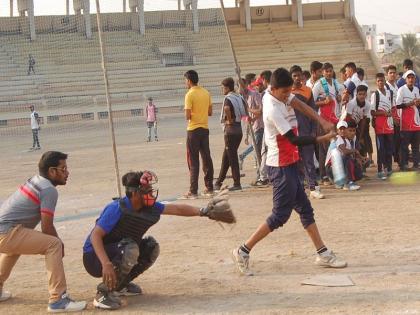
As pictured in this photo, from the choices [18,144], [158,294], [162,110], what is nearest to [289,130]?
[158,294]

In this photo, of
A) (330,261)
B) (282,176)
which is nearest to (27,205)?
(282,176)

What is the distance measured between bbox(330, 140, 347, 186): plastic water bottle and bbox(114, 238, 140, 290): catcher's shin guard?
17.5 ft

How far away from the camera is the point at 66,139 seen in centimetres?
2700

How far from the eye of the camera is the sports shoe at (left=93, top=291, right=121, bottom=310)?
17.2ft

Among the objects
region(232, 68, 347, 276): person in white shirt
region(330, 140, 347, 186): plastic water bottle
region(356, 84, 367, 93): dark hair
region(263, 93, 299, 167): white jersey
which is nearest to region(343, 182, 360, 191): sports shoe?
region(330, 140, 347, 186): plastic water bottle

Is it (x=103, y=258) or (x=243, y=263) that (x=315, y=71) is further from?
(x=103, y=258)

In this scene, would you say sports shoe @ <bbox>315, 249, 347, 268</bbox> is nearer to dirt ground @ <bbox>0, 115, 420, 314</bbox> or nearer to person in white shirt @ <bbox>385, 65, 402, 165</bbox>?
dirt ground @ <bbox>0, 115, 420, 314</bbox>

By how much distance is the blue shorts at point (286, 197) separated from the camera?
19.7ft

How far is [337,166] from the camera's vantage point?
10102 mm

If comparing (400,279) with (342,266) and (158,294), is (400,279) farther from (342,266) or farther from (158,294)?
(158,294)

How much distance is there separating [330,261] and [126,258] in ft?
5.92

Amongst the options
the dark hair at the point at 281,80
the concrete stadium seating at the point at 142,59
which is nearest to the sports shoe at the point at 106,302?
the dark hair at the point at 281,80

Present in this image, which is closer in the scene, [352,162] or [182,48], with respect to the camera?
[352,162]

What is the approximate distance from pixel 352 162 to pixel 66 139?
1823 centimetres
